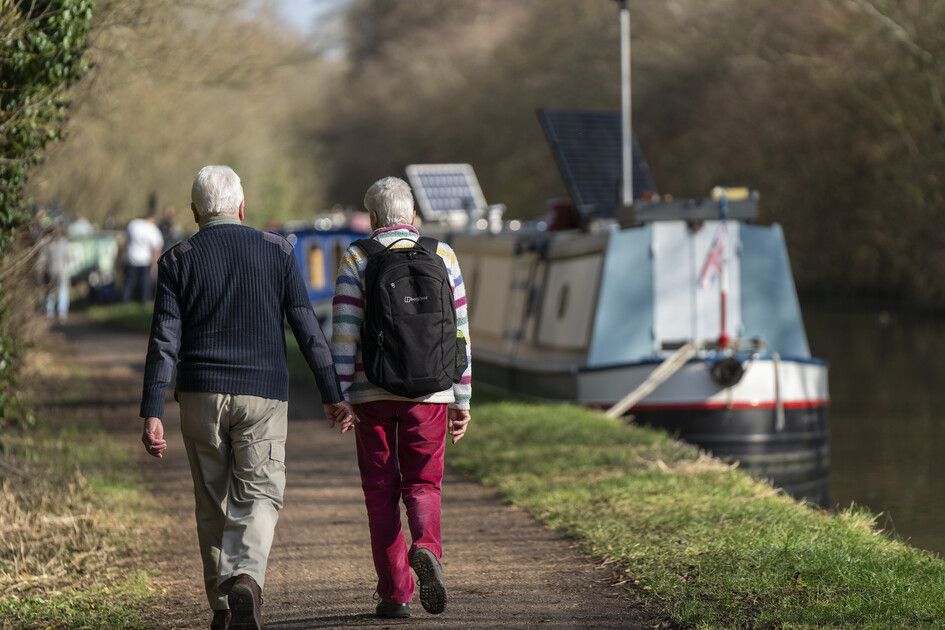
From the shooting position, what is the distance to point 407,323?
246 inches

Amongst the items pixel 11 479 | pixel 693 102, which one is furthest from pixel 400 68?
pixel 11 479

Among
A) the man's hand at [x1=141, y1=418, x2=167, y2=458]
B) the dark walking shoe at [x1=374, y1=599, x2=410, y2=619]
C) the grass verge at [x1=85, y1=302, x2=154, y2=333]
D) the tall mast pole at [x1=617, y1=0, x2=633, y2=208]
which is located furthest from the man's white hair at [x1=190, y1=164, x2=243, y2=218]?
the grass verge at [x1=85, y1=302, x2=154, y2=333]

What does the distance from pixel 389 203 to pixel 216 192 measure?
755 mm

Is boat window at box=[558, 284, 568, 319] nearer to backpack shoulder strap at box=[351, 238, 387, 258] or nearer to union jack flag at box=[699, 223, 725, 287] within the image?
union jack flag at box=[699, 223, 725, 287]

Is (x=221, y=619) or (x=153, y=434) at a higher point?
(x=153, y=434)

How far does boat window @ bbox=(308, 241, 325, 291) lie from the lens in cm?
2147

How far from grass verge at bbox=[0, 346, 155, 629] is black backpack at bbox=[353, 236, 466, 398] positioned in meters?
1.48

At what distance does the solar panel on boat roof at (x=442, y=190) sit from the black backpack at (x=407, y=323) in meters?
15.2

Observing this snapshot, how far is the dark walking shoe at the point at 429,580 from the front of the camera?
6.16 metres

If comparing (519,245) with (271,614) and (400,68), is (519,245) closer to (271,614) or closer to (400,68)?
(271,614)

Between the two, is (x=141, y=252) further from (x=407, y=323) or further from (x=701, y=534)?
(x=407, y=323)

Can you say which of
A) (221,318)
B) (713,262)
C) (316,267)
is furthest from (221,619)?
(316,267)

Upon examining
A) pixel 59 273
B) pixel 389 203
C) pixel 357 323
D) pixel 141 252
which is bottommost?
pixel 357 323

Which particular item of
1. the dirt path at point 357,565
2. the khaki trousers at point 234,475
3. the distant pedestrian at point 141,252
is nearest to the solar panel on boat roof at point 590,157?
the dirt path at point 357,565
